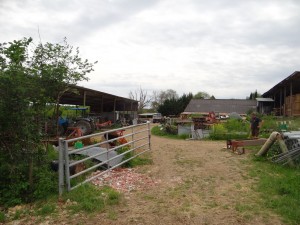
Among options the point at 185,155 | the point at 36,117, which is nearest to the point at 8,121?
the point at 36,117

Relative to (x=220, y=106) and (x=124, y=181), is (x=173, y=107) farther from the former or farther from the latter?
(x=124, y=181)

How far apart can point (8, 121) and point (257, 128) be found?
1271 centimetres

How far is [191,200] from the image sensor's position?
563cm

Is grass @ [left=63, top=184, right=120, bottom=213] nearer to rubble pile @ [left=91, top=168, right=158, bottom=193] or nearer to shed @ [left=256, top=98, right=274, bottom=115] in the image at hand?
rubble pile @ [left=91, top=168, right=158, bottom=193]

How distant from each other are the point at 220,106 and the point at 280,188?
39397 millimetres

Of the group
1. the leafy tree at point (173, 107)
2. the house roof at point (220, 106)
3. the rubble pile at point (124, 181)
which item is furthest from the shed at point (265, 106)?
the rubble pile at point (124, 181)

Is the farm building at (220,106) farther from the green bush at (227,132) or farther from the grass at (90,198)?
the grass at (90,198)

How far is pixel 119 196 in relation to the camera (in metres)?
5.80

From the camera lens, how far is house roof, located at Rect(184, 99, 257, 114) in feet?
141

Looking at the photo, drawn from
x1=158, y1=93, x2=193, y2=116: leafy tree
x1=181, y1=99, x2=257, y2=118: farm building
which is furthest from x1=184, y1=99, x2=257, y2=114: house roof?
x1=158, y1=93, x2=193, y2=116: leafy tree

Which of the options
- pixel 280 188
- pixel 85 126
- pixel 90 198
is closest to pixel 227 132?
pixel 85 126

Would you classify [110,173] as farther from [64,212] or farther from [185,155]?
[185,155]

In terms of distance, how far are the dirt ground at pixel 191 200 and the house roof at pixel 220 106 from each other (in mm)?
34778

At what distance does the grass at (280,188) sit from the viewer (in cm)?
500
